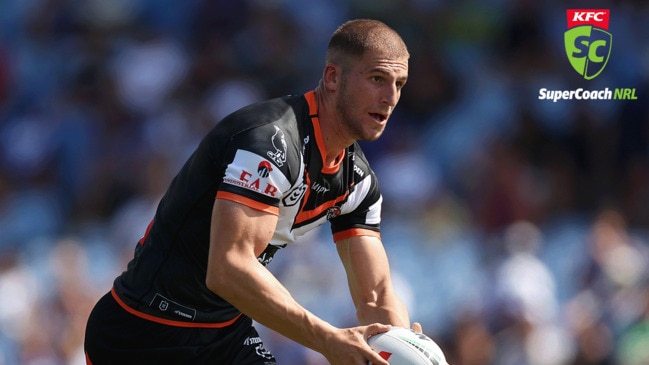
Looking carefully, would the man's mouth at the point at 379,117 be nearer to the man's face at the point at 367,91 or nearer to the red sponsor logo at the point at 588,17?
the man's face at the point at 367,91

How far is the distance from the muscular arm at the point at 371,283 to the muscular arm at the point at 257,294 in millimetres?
873

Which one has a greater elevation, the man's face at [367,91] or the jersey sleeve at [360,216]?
the man's face at [367,91]

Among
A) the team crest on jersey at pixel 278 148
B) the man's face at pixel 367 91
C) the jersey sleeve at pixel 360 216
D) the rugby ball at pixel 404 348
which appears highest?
the man's face at pixel 367 91

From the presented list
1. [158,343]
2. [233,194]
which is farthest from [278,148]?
[158,343]

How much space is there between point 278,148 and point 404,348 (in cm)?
113

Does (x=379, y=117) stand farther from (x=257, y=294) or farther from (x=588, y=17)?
(x=588, y=17)

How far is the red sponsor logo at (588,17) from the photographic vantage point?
1019cm

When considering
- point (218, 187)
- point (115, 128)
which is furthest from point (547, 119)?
point (218, 187)

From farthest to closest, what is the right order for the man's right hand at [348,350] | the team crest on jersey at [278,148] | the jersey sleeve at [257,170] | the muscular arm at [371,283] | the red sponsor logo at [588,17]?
the red sponsor logo at [588,17] < the muscular arm at [371,283] < the team crest on jersey at [278,148] < the jersey sleeve at [257,170] < the man's right hand at [348,350]

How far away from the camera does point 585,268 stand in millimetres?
9156

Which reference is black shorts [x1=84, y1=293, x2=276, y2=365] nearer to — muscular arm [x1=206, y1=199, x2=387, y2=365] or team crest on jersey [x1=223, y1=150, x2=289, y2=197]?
muscular arm [x1=206, y1=199, x2=387, y2=365]

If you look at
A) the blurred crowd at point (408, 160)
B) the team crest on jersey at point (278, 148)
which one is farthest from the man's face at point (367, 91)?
the blurred crowd at point (408, 160)

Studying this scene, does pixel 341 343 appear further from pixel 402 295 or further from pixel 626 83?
pixel 626 83

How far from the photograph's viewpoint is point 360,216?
5375mm
